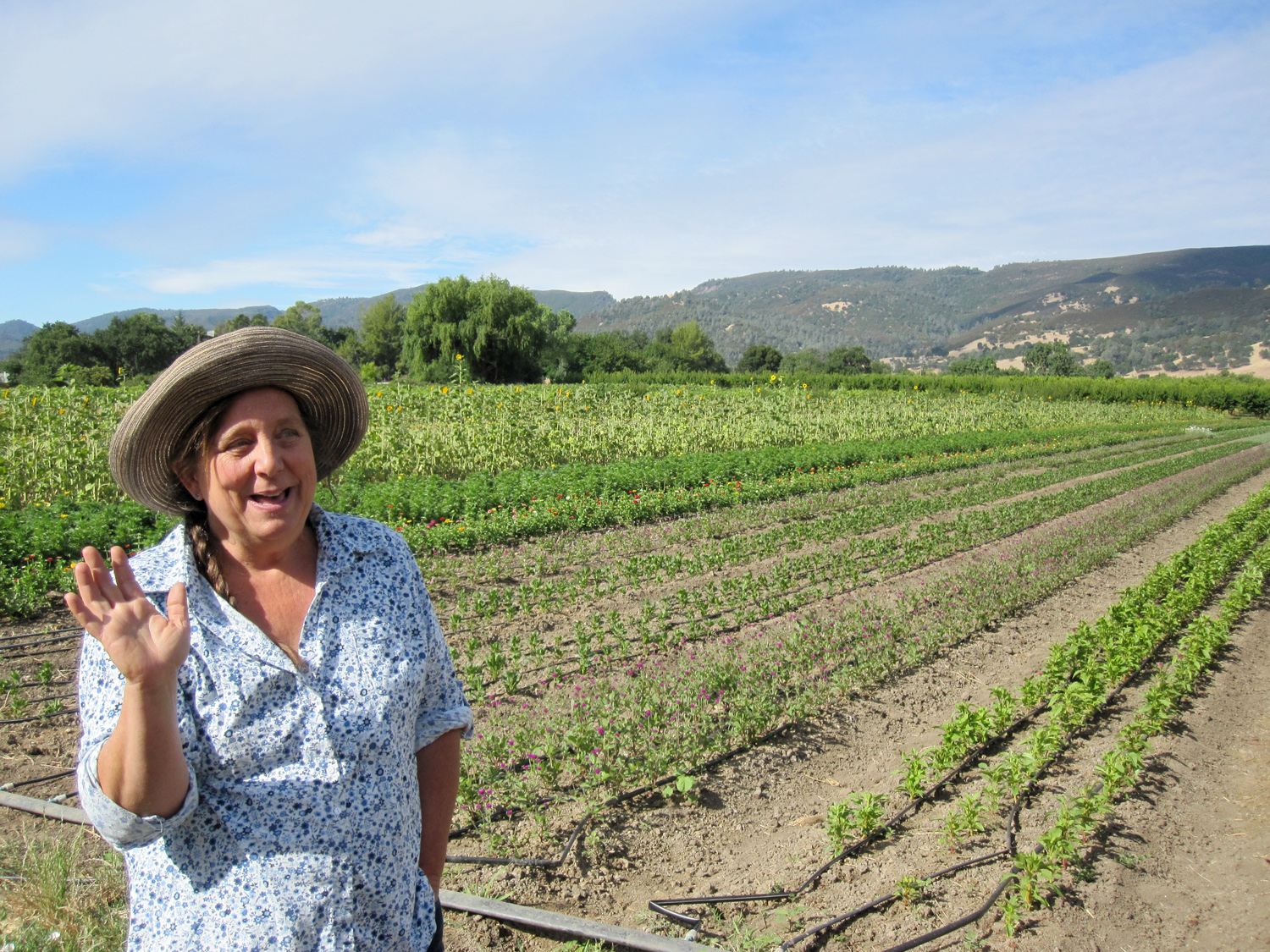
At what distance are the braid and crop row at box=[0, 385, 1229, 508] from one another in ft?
28.1

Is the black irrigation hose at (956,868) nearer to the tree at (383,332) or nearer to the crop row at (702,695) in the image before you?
the crop row at (702,695)

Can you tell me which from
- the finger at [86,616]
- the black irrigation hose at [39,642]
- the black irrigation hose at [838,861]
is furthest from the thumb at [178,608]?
the black irrigation hose at [39,642]

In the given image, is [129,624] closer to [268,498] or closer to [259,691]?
[259,691]

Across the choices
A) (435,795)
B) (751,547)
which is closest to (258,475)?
(435,795)

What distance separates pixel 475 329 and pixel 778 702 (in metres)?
42.3

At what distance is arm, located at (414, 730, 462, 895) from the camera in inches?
74.0

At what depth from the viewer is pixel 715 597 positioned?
702cm

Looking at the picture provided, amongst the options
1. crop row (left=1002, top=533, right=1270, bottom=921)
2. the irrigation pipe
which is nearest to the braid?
the irrigation pipe

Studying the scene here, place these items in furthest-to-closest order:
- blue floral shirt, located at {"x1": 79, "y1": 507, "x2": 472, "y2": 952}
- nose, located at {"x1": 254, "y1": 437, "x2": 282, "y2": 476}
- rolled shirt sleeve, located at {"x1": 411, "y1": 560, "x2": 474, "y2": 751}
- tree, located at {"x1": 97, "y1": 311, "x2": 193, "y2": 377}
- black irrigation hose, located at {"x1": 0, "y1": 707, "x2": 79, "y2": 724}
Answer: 1. tree, located at {"x1": 97, "y1": 311, "x2": 193, "y2": 377}
2. black irrigation hose, located at {"x1": 0, "y1": 707, "x2": 79, "y2": 724}
3. rolled shirt sleeve, located at {"x1": 411, "y1": 560, "x2": 474, "y2": 751}
4. nose, located at {"x1": 254, "y1": 437, "x2": 282, "y2": 476}
5. blue floral shirt, located at {"x1": 79, "y1": 507, "x2": 472, "y2": 952}

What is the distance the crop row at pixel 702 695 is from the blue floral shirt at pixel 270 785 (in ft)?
7.35

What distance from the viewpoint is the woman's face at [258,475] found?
1.69 meters

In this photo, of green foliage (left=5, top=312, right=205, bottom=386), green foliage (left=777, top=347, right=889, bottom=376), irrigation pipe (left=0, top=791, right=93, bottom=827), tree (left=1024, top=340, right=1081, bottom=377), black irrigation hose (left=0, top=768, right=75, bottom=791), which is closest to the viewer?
irrigation pipe (left=0, top=791, right=93, bottom=827)

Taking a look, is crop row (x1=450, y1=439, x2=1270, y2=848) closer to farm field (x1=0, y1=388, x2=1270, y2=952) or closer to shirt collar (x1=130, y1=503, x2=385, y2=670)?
farm field (x1=0, y1=388, x2=1270, y2=952)

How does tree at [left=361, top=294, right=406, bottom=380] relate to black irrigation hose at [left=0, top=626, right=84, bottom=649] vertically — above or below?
above
